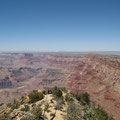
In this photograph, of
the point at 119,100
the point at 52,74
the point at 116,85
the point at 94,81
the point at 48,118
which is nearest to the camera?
the point at 48,118

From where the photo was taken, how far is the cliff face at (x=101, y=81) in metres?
37.1

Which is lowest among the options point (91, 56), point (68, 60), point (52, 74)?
point (52, 74)

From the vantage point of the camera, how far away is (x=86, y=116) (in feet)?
55.4

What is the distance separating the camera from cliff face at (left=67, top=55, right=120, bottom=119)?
37.1m

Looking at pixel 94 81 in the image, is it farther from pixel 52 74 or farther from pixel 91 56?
pixel 52 74

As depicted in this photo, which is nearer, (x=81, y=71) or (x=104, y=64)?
(x=104, y=64)

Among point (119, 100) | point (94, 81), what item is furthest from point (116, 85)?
point (94, 81)

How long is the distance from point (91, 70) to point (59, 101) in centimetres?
3885

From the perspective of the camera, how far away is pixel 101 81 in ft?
157

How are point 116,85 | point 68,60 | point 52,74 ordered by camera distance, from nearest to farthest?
point 116,85 → point 52,74 → point 68,60

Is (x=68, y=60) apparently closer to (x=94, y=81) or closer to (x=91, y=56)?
(x=91, y=56)

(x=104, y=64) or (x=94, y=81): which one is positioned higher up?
(x=104, y=64)

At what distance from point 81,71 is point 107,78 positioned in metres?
19.2

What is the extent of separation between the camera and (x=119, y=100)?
3466 centimetres
